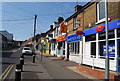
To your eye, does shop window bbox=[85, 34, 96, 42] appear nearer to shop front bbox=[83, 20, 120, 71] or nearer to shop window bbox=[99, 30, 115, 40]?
shop front bbox=[83, 20, 120, 71]

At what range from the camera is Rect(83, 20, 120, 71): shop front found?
28.2 ft

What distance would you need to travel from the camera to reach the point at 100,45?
10727 mm

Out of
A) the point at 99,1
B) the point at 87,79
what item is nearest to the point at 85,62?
the point at 87,79

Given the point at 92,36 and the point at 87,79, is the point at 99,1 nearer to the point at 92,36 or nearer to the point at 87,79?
the point at 92,36

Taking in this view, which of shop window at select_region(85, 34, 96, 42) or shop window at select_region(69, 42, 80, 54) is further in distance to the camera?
shop window at select_region(69, 42, 80, 54)

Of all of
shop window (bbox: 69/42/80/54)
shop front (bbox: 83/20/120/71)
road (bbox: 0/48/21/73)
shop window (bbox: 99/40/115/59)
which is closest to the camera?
shop front (bbox: 83/20/120/71)

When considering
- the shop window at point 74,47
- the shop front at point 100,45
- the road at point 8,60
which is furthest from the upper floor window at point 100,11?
the road at point 8,60

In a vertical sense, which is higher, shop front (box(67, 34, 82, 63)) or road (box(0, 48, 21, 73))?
shop front (box(67, 34, 82, 63))

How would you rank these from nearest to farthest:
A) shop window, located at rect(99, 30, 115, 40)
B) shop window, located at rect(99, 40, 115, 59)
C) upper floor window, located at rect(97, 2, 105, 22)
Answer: shop window, located at rect(99, 40, 115, 59)
shop window, located at rect(99, 30, 115, 40)
upper floor window, located at rect(97, 2, 105, 22)

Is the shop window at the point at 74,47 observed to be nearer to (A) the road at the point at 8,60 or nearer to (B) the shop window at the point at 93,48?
(B) the shop window at the point at 93,48

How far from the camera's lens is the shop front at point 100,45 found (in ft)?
28.2

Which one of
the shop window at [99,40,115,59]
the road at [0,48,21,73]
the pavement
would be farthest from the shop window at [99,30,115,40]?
the road at [0,48,21,73]

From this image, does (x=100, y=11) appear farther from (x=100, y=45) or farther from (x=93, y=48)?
(x=93, y=48)

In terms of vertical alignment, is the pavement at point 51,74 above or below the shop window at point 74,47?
below
